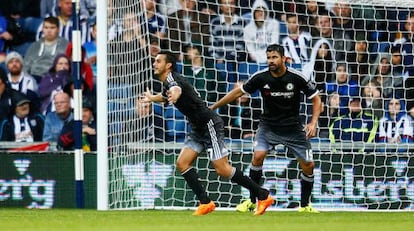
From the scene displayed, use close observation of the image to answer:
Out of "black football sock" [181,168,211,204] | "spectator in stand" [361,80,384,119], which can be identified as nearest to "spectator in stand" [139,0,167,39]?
"spectator in stand" [361,80,384,119]

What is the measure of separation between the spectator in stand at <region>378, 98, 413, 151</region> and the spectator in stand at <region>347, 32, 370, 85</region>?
0.62 meters

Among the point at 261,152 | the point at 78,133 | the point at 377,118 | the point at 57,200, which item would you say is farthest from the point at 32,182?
the point at 377,118

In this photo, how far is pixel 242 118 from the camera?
1734 cm

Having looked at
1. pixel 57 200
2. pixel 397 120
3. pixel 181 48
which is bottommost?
pixel 57 200

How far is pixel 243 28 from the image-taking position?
1792 centimetres

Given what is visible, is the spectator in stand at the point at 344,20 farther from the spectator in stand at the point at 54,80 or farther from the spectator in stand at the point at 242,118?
the spectator in stand at the point at 54,80

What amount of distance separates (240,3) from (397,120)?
3292 mm

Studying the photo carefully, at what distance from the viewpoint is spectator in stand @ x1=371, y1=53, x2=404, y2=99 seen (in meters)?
17.7

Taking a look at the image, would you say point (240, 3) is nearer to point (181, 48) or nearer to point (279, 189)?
point (181, 48)

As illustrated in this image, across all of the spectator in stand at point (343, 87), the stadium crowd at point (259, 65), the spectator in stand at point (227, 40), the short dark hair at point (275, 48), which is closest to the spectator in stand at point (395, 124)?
the stadium crowd at point (259, 65)

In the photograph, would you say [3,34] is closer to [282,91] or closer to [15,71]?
[15,71]

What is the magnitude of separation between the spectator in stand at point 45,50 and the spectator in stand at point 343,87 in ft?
15.0

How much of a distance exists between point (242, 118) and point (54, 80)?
3.36 meters

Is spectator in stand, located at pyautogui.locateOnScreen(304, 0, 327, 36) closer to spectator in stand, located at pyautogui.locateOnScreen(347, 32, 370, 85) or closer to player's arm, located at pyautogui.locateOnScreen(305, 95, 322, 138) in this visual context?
spectator in stand, located at pyautogui.locateOnScreen(347, 32, 370, 85)
